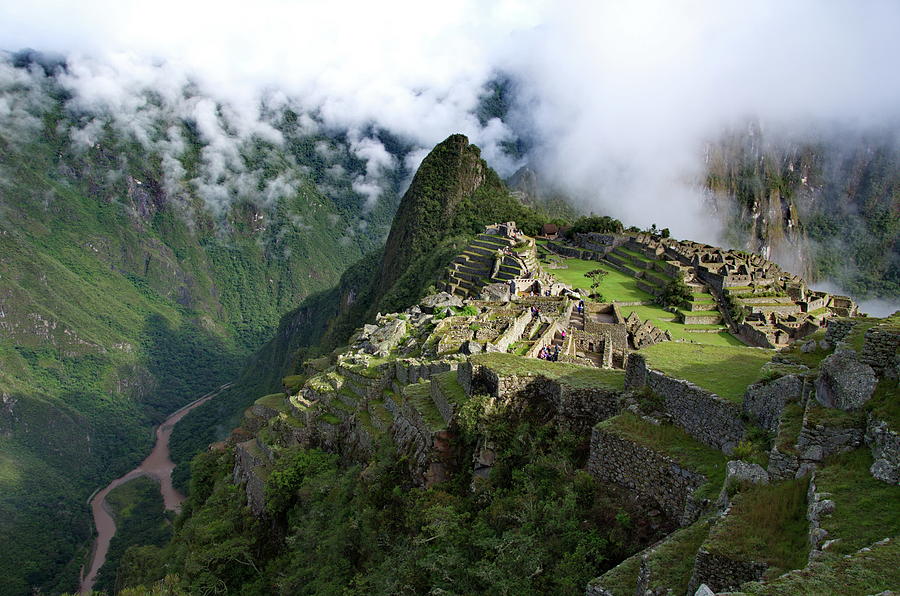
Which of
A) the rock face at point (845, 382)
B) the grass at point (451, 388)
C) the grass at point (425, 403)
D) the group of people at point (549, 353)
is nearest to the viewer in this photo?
the rock face at point (845, 382)

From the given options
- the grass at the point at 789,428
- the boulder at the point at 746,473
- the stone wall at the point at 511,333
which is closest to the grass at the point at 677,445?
the boulder at the point at 746,473

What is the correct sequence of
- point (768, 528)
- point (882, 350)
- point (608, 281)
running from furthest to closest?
point (608, 281)
point (882, 350)
point (768, 528)

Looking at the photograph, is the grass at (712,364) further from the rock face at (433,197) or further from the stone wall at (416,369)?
the rock face at (433,197)

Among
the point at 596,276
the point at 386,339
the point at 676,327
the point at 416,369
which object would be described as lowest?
the point at 416,369

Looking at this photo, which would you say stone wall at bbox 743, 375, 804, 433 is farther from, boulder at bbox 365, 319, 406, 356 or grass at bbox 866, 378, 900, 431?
boulder at bbox 365, 319, 406, 356

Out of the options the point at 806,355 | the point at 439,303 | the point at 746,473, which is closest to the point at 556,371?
the point at 806,355

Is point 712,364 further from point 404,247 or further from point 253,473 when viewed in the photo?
point 404,247

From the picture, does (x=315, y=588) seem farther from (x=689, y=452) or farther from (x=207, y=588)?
(x=689, y=452)
